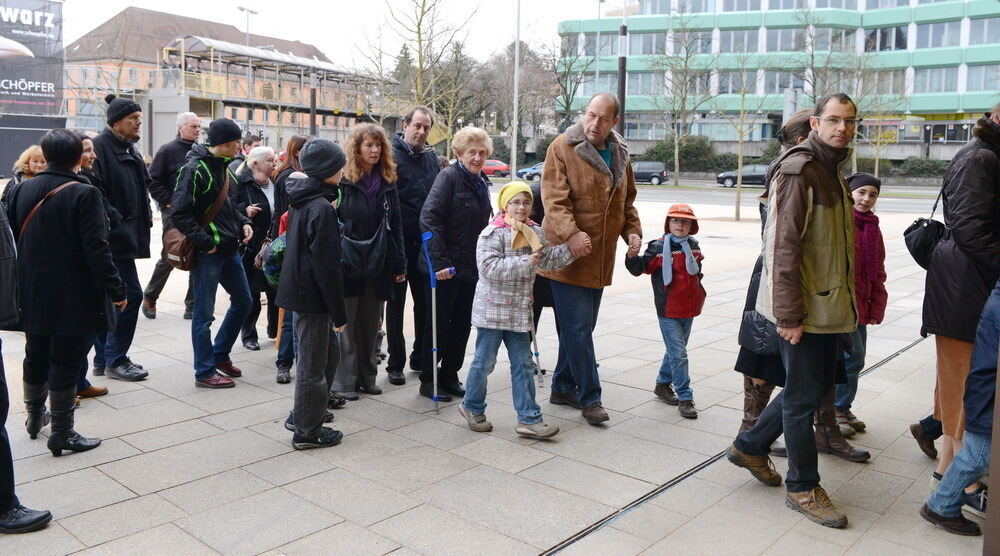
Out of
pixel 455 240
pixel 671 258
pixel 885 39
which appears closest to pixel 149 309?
pixel 455 240

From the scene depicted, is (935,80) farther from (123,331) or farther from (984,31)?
(123,331)

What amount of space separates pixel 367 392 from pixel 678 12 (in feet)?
224

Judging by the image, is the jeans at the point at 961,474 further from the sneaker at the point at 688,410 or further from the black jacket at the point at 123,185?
the black jacket at the point at 123,185

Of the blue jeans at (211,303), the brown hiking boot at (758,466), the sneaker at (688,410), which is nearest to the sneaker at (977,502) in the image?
the brown hiking boot at (758,466)

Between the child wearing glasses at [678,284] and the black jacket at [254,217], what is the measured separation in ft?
11.9

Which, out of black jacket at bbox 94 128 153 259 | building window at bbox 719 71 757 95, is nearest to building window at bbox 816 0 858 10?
building window at bbox 719 71 757 95

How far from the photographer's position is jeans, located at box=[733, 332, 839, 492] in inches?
164

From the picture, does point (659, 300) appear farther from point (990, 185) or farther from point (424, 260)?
point (990, 185)

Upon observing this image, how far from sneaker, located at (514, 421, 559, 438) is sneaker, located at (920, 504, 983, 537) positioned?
213 centimetres

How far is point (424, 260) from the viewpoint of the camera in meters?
6.31

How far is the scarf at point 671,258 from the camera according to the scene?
5.92 m

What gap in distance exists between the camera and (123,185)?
21.9ft

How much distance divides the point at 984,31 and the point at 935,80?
4.27m

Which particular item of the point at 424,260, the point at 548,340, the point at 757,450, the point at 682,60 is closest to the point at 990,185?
the point at 757,450
